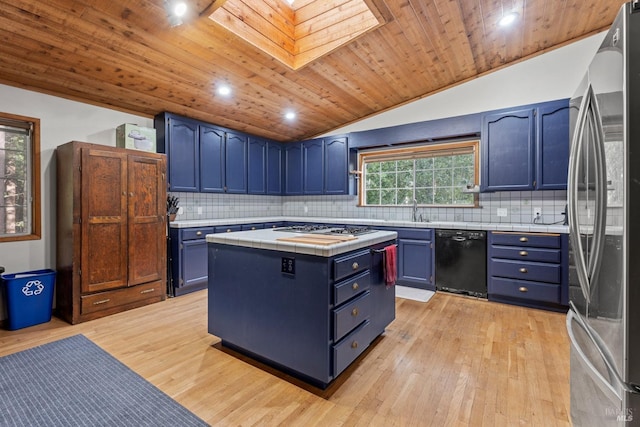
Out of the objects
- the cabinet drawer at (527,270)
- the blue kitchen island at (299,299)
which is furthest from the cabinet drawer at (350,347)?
the cabinet drawer at (527,270)

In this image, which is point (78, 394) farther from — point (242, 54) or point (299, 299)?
point (242, 54)

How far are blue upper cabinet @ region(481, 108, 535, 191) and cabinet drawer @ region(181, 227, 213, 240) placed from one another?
3659 mm

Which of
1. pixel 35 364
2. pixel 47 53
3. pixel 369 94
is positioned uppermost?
pixel 369 94

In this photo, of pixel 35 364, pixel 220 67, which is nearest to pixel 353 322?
pixel 35 364

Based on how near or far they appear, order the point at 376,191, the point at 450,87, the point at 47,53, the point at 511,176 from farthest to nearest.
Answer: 1. the point at 376,191
2. the point at 450,87
3. the point at 511,176
4. the point at 47,53

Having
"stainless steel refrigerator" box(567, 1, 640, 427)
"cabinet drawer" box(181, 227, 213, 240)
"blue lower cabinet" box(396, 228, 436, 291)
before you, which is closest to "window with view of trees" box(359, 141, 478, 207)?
"blue lower cabinet" box(396, 228, 436, 291)

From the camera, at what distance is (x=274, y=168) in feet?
18.2

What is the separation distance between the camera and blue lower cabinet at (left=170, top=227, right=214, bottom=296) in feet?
12.4

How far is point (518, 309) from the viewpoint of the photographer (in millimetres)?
3291

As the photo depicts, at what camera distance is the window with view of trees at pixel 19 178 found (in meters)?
2.94

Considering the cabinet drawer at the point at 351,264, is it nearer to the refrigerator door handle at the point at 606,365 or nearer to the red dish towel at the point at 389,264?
the red dish towel at the point at 389,264

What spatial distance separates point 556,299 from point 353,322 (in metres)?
2.52

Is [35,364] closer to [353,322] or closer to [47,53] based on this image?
[353,322]

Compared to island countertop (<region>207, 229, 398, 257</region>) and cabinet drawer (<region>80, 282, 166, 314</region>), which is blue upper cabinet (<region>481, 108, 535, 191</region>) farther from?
cabinet drawer (<region>80, 282, 166, 314</region>)
